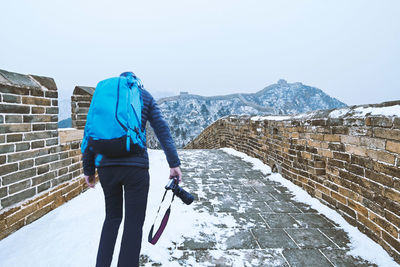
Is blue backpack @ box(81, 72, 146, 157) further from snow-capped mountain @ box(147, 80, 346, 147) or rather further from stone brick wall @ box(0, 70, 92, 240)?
snow-capped mountain @ box(147, 80, 346, 147)

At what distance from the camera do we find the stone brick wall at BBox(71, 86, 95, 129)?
11.8ft

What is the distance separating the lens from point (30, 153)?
2.46 m

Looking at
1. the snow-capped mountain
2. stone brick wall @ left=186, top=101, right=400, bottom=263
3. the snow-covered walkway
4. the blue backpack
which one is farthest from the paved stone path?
the snow-capped mountain

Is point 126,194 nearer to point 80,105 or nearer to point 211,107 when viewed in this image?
point 80,105

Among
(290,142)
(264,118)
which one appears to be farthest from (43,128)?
(264,118)

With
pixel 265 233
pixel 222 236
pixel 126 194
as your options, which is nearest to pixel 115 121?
pixel 126 194

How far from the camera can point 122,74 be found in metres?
1.56

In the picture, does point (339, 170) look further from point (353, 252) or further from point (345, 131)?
point (353, 252)

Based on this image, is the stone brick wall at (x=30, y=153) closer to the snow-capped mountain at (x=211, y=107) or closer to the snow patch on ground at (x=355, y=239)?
the snow patch on ground at (x=355, y=239)

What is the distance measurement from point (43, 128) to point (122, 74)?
69.1 inches

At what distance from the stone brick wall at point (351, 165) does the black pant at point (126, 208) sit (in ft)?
6.89

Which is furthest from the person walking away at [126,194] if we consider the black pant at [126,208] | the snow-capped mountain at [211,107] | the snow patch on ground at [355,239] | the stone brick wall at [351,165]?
the snow-capped mountain at [211,107]

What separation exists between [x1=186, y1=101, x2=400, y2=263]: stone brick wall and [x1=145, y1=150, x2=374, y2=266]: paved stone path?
302 millimetres

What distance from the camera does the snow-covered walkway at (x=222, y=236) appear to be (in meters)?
1.88
